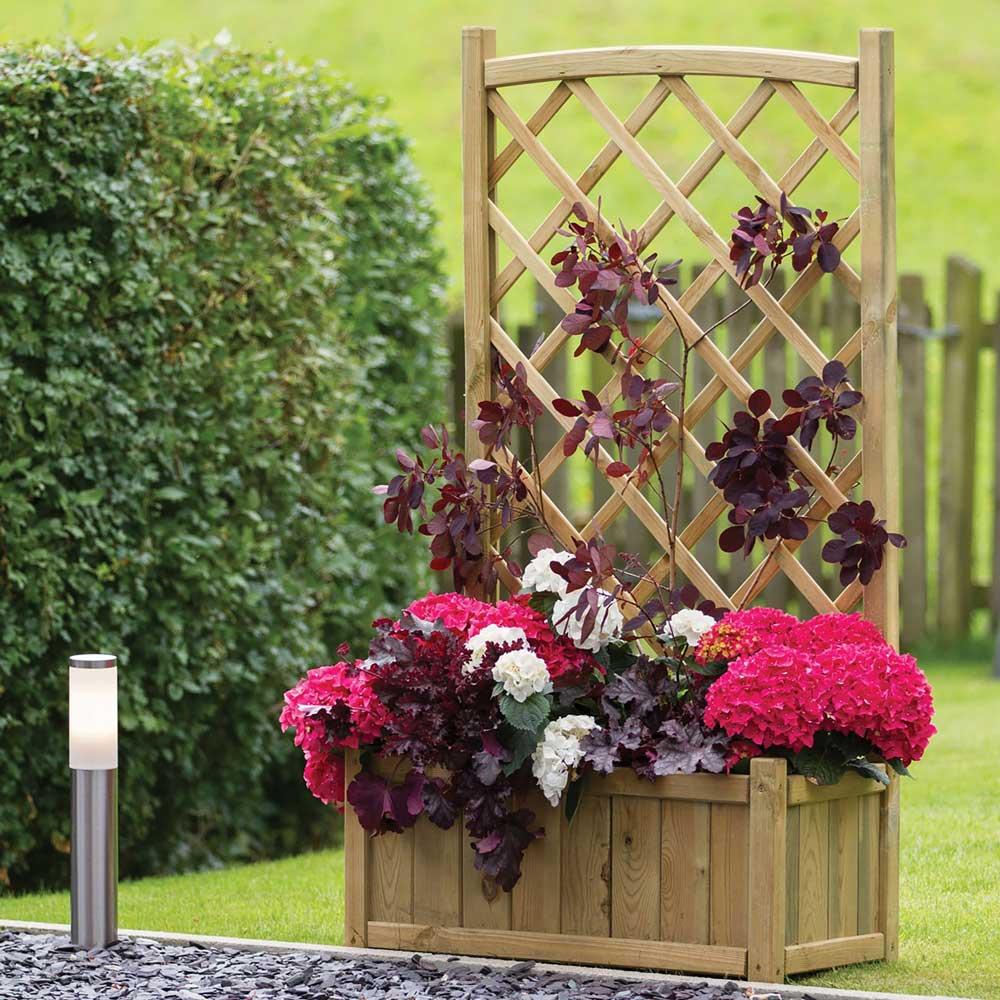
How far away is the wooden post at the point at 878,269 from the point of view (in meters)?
3.46

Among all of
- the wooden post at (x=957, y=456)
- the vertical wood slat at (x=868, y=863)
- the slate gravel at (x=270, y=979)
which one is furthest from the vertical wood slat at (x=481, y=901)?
the wooden post at (x=957, y=456)

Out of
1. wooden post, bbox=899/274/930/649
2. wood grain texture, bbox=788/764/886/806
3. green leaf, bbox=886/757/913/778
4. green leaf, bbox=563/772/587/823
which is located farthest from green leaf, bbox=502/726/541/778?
wooden post, bbox=899/274/930/649

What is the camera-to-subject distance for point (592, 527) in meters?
3.79

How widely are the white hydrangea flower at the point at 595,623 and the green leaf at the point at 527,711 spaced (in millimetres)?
200

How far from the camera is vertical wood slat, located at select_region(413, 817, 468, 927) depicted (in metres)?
3.46

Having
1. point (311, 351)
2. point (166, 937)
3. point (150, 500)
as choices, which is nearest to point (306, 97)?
point (311, 351)

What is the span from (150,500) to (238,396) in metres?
0.44

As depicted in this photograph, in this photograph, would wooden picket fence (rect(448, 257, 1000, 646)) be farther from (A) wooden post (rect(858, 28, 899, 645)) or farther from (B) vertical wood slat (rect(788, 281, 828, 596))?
(A) wooden post (rect(858, 28, 899, 645))

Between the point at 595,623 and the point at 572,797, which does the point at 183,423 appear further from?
the point at 572,797

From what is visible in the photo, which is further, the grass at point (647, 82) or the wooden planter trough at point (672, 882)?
the grass at point (647, 82)

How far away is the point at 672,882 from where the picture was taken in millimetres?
3314

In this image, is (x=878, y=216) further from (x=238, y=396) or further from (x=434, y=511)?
(x=238, y=396)

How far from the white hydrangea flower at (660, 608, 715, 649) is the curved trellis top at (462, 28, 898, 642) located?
13cm

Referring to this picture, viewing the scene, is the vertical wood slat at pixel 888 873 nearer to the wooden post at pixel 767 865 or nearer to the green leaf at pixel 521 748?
the wooden post at pixel 767 865
